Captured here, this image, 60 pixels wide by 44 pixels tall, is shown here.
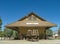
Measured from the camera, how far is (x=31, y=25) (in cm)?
3247

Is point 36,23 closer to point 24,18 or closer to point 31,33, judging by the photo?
point 24,18

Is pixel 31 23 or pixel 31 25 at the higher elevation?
pixel 31 23

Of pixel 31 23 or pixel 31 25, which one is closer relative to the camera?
pixel 31 25

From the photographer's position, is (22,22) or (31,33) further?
(22,22)

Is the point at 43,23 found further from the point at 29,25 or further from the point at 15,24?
the point at 15,24

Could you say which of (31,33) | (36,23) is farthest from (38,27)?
(31,33)

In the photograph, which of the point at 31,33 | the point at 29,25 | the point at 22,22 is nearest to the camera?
the point at 31,33

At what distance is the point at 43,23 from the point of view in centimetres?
3366

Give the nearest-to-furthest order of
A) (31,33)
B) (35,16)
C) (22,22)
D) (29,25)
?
(31,33), (29,25), (22,22), (35,16)

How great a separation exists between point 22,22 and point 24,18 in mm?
1766

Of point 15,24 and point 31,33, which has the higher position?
point 15,24

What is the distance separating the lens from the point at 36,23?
33.7m

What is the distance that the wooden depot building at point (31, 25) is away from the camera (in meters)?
32.3

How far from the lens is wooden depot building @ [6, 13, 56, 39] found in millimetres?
32281
